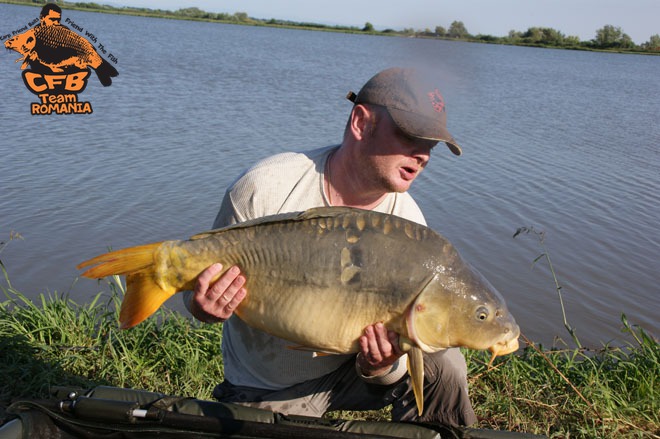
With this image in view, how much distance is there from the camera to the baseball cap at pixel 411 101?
2.29 meters

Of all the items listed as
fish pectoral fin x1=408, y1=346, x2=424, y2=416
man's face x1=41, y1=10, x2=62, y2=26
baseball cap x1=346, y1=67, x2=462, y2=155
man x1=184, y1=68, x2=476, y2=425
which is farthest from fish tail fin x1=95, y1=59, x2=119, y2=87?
fish pectoral fin x1=408, y1=346, x2=424, y2=416

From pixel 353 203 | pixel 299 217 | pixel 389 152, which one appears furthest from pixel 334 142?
pixel 299 217

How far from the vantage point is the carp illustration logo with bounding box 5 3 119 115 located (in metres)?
10.2

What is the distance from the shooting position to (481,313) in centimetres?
197

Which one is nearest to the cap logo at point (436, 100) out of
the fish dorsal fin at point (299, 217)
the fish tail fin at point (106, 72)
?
the fish dorsal fin at point (299, 217)

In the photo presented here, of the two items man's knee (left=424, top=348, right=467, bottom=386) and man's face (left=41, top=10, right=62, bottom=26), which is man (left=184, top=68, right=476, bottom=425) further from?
man's face (left=41, top=10, right=62, bottom=26)

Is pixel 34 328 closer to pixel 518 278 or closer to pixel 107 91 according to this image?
pixel 518 278

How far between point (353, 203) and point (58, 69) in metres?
10.4

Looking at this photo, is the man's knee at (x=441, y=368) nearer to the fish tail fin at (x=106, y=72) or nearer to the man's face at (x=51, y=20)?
the fish tail fin at (x=106, y=72)

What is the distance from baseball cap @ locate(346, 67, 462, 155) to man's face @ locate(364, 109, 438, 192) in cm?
5

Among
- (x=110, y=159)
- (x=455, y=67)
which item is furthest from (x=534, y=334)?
(x=110, y=159)

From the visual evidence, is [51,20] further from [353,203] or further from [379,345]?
[379,345]

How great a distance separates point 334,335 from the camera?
78.0 inches

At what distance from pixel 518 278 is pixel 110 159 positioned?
4.98 metres
